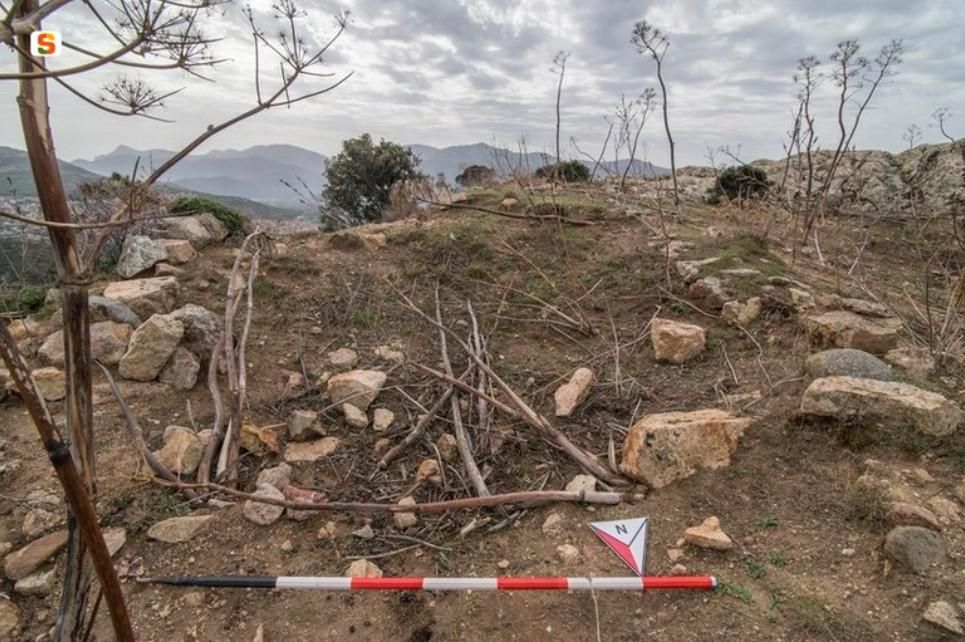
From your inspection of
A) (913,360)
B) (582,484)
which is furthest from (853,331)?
(582,484)

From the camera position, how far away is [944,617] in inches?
59.7

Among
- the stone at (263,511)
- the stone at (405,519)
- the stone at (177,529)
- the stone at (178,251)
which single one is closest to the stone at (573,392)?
the stone at (405,519)

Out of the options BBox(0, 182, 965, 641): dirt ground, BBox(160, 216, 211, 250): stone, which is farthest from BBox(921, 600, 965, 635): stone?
BBox(160, 216, 211, 250): stone

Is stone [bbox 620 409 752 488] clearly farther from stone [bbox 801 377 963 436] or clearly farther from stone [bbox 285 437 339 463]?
stone [bbox 285 437 339 463]

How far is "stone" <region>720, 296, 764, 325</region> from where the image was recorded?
11.6 ft

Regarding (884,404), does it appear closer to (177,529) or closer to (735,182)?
(177,529)

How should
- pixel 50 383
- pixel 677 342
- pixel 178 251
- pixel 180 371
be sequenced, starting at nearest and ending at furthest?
pixel 50 383, pixel 180 371, pixel 677 342, pixel 178 251

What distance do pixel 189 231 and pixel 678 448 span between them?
4414mm

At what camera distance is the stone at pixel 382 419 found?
2848mm

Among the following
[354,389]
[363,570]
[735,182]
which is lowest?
[363,570]

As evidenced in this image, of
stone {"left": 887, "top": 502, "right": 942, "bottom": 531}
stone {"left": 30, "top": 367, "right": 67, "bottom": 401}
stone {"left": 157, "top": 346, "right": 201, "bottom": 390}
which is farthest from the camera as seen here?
stone {"left": 157, "top": 346, "right": 201, "bottom": 390}

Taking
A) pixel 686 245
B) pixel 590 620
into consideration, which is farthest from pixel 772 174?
pixel 590 620

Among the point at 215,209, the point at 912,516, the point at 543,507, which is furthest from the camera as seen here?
the point at 215,209

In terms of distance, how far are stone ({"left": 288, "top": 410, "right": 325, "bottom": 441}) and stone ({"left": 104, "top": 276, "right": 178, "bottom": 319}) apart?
5.17ft
